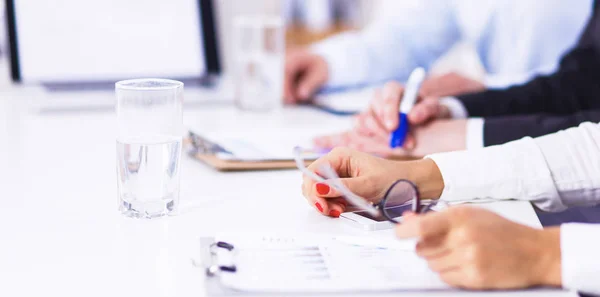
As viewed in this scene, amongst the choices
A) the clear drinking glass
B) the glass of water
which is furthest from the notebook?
the clear drinking glass

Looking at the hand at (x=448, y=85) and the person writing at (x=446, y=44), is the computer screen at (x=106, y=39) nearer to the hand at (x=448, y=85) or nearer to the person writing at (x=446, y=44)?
the person writing at (x=446, y=44)

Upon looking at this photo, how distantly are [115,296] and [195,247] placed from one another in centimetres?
13

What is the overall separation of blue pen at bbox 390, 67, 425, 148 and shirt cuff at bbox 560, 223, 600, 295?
0.49 metres

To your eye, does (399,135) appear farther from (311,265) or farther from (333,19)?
(333,19)

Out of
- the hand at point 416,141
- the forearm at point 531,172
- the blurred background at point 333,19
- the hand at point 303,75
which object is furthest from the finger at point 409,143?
the blurred background at point 333,19

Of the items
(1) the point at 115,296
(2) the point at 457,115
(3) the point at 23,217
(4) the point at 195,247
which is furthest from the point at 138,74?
(1) the point at 115,296

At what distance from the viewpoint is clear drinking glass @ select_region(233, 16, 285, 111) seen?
61.6 inches

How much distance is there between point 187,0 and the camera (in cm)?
175

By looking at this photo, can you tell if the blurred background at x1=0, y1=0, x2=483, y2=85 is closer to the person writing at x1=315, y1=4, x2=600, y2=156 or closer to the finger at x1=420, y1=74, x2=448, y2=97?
the finger at x1=420, y1=74, x2=448, y2=97

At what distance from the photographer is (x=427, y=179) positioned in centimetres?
87

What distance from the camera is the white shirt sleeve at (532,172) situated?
885 mm

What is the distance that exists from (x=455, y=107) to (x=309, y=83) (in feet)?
1.54

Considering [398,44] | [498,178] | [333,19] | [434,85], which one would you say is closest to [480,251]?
[498,178]

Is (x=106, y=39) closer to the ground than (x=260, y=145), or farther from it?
farther from it
